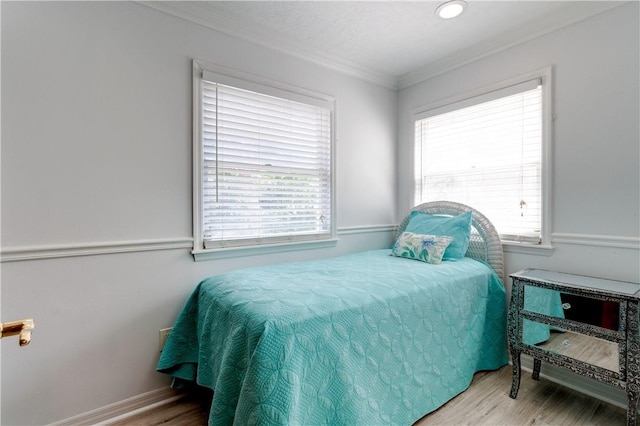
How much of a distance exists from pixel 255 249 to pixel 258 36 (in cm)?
155

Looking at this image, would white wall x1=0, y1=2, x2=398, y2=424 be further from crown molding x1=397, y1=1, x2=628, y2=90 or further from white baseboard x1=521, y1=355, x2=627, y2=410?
white baseboard x1=521, y1=355, x2=627, y2=410

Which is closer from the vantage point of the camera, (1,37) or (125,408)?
(1,37)

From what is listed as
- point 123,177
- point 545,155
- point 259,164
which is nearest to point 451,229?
point 545,155

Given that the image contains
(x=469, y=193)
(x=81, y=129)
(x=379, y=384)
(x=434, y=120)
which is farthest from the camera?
(x=434, y=120)

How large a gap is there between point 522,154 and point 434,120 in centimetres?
86

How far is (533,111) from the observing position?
228 centimetres

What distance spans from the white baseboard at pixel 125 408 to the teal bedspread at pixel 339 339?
194mm

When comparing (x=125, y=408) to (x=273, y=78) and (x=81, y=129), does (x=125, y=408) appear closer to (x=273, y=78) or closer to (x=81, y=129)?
(x=81, y=129)

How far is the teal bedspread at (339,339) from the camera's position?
1231 mm

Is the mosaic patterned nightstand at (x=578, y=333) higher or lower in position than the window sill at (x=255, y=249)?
lower

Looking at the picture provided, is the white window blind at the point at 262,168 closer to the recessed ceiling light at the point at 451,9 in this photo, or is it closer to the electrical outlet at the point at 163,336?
the electrical outlet at the point at 163,336

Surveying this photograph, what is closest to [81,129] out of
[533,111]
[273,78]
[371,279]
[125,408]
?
[273,78]

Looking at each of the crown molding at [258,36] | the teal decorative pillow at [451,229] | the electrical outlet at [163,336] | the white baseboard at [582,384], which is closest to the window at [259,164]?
the crown molding at [258,36]

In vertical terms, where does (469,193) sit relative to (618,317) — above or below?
above
